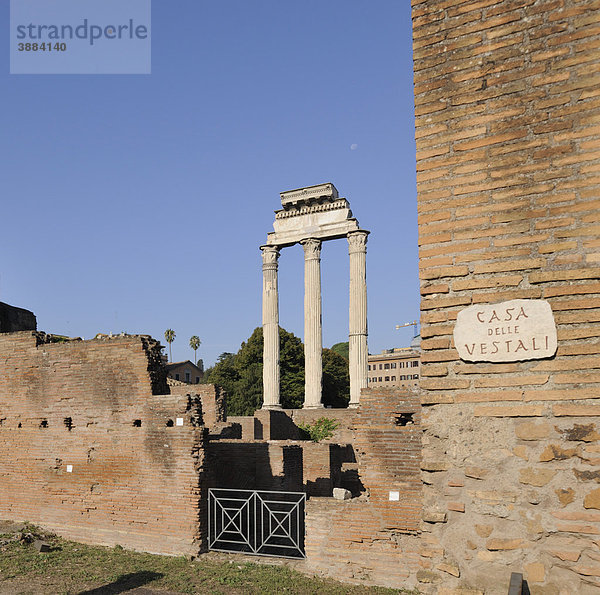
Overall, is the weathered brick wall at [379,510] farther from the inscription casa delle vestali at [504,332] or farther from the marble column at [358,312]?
the marble column at [358,312]

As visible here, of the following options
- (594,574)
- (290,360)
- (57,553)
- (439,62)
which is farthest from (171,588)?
(290,360)

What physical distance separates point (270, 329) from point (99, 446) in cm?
1966

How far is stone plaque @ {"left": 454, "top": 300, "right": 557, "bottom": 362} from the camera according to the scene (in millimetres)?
3045

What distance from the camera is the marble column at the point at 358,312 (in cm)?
2730

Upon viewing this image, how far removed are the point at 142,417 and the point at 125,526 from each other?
1962mm

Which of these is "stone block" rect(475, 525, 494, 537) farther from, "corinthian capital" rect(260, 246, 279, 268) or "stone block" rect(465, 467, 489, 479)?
"corinthian capital" rect(260, 246, 279, 268)

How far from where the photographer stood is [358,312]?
2780 centimetres

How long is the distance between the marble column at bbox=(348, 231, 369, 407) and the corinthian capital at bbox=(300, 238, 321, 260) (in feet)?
6.51

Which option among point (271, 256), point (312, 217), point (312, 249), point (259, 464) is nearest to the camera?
point (259, 464)

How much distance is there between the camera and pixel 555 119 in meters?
3.19

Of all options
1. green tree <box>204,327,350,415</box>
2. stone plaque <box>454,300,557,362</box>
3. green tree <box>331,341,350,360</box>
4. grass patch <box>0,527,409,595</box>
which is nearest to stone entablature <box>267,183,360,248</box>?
green tree <box>204,327,350,415</box>

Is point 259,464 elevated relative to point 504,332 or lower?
lower

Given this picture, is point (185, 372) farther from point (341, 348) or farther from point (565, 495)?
point (565, 495)

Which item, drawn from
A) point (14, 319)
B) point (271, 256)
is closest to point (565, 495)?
point (14, 319)
